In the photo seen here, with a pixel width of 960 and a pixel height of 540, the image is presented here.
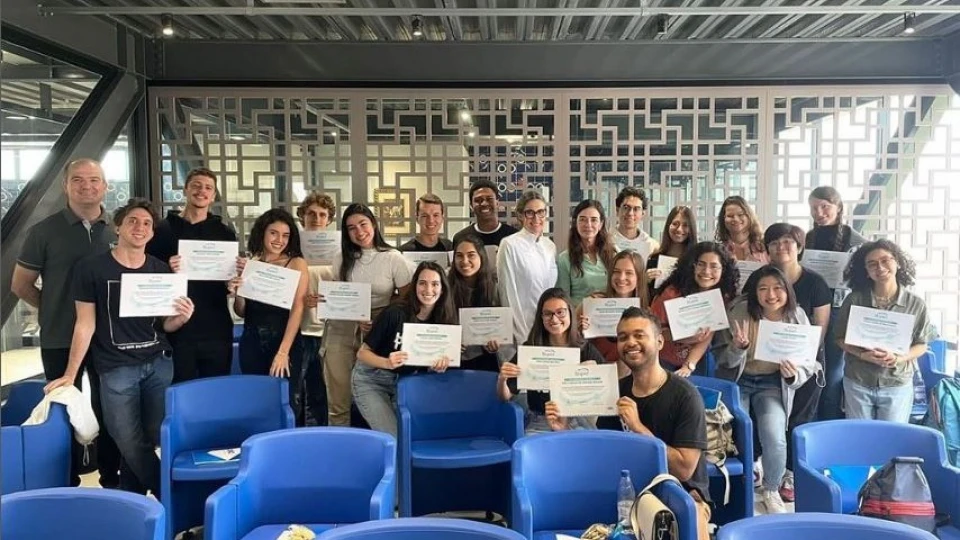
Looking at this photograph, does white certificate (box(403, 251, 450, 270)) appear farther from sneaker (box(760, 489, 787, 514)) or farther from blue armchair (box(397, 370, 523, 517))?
sneaker (box(760, 489, 787, 514))

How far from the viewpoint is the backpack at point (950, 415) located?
3484mm

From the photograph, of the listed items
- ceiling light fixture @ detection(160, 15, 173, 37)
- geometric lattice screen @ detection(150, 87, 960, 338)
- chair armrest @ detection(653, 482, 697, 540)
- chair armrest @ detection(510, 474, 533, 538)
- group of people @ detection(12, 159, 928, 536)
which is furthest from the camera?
geometric lattice screen @ detection(150, 87, 960, 338)

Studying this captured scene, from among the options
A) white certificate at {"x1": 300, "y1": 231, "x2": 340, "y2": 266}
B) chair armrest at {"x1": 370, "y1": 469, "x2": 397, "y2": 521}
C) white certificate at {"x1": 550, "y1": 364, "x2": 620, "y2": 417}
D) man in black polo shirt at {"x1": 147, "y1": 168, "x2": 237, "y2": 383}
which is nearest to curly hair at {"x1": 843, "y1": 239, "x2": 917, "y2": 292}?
white certificate at {"x1": 550, "y1": 364, "x2": 620, "y2": 417}

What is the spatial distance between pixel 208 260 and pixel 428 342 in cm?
124

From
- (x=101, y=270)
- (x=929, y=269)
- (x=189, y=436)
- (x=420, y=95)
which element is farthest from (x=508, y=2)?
(x=929, y=269)

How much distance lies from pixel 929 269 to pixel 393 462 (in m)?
5.59

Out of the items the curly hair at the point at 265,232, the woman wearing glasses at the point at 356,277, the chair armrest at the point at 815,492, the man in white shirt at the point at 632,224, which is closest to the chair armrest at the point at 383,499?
the chair armrest at the point at 815,492

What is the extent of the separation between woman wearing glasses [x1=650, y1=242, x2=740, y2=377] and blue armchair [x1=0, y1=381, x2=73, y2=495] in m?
2.93

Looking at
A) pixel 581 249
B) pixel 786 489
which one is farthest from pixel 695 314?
pixel 786 489

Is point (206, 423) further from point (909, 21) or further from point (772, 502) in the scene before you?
point (909, 21)

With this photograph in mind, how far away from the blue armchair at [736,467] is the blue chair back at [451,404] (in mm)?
1002

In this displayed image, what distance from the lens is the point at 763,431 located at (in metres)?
3.57

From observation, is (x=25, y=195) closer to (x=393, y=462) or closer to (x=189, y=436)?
(x=189, y=436)

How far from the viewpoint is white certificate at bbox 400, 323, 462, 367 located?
11.3 ft
